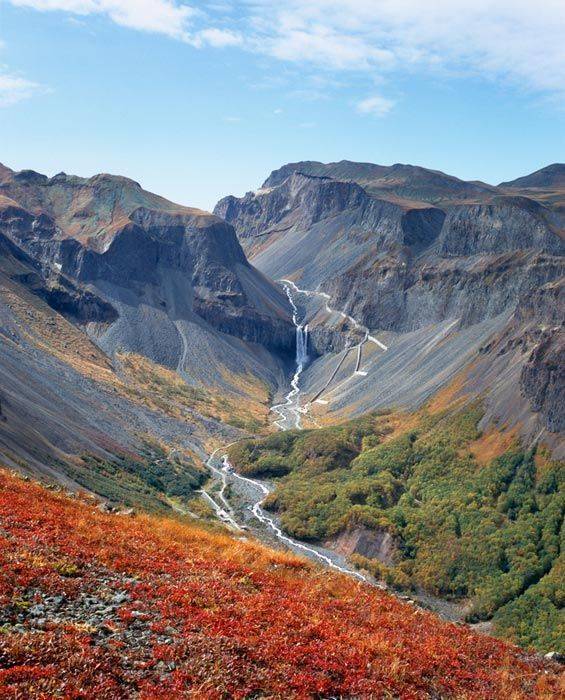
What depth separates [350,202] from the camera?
180m

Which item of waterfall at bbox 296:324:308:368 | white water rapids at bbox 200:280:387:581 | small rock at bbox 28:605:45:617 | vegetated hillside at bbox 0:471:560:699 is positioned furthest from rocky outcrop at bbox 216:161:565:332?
small rock at bbox 28:605:45:617

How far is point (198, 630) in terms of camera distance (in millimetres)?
12984

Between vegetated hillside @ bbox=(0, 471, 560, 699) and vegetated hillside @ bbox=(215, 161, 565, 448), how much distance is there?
43110mm

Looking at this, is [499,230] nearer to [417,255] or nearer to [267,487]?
[417,255]

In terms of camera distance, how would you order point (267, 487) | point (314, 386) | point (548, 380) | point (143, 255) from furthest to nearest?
point (143, 255) < point (314, 386) < point (267, 487) < point (548, 380)

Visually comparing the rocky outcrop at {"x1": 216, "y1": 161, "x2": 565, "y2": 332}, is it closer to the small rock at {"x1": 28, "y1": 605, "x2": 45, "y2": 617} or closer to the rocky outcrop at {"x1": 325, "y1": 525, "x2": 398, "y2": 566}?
the rocky outcrop at {"x1": 325, "y1": 525, "x2": 398, "y2": 566}

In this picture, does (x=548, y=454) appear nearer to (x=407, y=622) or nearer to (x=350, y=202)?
(x=407, y=622)

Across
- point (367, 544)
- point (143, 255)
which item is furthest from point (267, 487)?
point (143, 255)

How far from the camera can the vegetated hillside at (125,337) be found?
56.9 metres

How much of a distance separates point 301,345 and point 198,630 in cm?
12528

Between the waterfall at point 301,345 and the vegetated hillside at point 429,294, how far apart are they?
1.83m

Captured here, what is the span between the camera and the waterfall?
441 feet

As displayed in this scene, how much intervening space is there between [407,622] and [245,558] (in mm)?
4709

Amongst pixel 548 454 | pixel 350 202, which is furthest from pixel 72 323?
pixel 350 202
